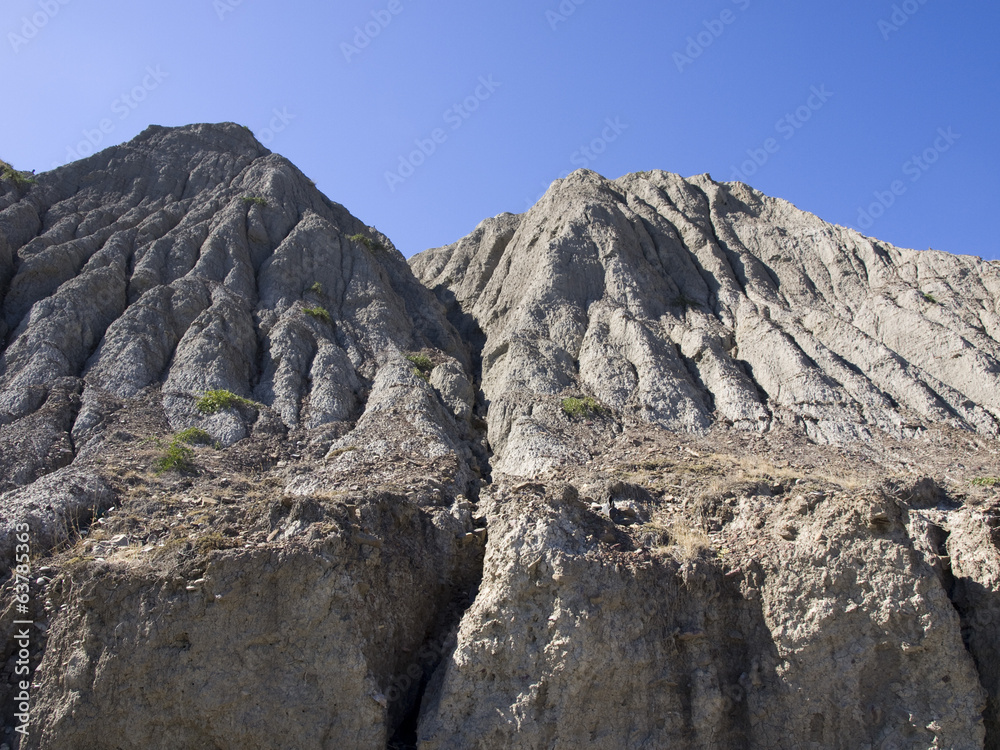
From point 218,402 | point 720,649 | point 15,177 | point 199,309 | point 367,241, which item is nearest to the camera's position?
point 720,649

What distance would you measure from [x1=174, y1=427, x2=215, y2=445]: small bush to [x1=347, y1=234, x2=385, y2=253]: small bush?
1567cm

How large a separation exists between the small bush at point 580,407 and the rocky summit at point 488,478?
11 cm

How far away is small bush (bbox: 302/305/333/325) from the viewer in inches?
1027

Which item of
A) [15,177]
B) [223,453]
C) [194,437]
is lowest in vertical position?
[223,453]

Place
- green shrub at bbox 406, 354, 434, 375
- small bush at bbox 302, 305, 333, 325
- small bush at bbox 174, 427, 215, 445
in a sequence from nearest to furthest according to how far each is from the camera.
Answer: small bush at bbox 174, 427, 215, 445 < green shrub at bbox 406, 354, 434, 375 < small bush at bbox 302, 305, 333, 325

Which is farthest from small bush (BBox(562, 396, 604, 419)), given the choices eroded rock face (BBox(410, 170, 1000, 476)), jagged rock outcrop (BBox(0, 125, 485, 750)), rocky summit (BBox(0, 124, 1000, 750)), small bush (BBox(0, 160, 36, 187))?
small bush (BBox(0, 160, 36, 187))

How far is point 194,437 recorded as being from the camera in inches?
723

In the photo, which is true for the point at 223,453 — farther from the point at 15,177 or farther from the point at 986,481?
the point at 15,177

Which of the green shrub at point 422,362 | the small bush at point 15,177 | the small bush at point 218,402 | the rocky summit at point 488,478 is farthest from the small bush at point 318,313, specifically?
the small bush at point 15,177

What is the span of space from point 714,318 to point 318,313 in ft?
50.6

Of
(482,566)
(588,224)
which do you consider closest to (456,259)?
(588,224)

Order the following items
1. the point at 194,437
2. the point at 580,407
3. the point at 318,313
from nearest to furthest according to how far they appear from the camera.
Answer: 1. the point at 194,437
2. the point at 580,407
3. the point at 318,313

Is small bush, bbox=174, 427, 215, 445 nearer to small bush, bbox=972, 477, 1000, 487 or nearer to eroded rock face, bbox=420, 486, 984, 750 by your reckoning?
eroded rock face, bbox=420, 486, 984, 750

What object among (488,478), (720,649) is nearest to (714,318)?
(488,478)
